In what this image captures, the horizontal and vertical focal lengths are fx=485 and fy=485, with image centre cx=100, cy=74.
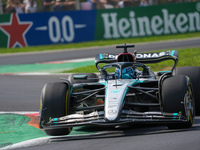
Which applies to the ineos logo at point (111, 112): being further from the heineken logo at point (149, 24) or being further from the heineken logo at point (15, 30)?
the heineken logo at point (149, 24)

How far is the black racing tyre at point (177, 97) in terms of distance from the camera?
741cm

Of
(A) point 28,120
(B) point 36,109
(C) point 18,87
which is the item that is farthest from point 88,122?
(C) point 18,87

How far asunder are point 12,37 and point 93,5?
453 cm

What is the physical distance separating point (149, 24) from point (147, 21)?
8.1 inches

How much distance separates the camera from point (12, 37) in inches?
934

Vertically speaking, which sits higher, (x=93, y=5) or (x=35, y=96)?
(x=93, y=5)

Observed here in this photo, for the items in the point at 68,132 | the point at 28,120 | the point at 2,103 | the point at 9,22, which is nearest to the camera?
the point at 68,132

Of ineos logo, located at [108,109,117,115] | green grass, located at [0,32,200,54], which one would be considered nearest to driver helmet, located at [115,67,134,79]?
ineos logo, located at [108,109,117,115]

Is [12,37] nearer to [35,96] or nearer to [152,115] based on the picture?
[35,96]

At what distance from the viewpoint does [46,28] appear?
24.0m

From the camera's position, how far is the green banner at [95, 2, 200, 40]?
81.4 ft

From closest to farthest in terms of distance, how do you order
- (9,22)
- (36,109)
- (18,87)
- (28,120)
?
1. (28,120)
2. (36,109)
3. (18,87)
4. (9,22)

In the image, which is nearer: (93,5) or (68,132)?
(68,132)

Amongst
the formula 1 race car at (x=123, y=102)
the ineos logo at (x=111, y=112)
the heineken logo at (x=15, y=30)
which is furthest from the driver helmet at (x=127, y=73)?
the heineken logo at (x=15, y=30)
